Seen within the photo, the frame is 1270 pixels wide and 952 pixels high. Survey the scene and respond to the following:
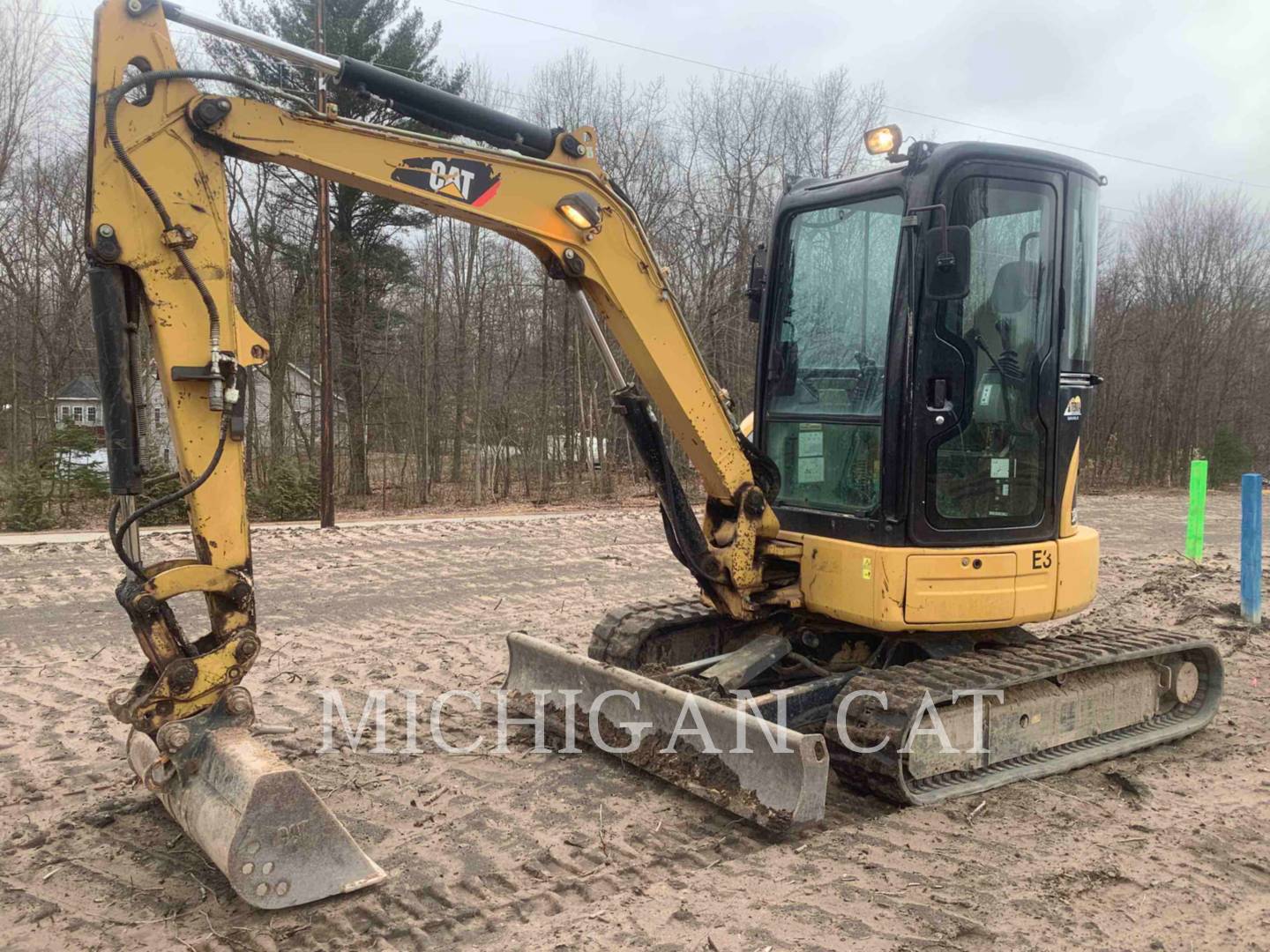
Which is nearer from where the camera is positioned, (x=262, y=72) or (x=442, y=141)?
(x=442, y=141)

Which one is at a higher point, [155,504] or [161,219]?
[161,219]

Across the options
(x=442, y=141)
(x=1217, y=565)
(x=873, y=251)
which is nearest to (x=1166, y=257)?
(x=1217, y=565)

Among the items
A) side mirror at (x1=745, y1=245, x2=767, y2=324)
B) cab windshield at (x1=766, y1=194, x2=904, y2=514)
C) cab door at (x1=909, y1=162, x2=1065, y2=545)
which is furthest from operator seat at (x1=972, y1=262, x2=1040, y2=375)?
side mirror at (x1=745, y1=245, x2=767, y2=324)

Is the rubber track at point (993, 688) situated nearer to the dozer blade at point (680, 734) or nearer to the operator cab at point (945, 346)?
the dozer blade at point (680, 734)

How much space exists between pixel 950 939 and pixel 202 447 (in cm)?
291

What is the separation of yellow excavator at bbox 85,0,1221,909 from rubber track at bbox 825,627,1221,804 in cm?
2

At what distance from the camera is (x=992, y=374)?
179 inches

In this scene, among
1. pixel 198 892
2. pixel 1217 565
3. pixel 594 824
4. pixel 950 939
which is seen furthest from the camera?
pixel 1217 565

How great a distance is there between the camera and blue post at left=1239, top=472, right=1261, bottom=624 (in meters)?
7.68

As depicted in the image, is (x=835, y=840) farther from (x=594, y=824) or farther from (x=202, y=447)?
(x=202, y=447)

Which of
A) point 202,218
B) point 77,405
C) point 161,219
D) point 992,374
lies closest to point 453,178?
point 202,218

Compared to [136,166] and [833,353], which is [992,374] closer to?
[833,353]

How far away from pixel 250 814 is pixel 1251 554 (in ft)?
24.8

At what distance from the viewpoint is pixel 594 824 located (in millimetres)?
3953
